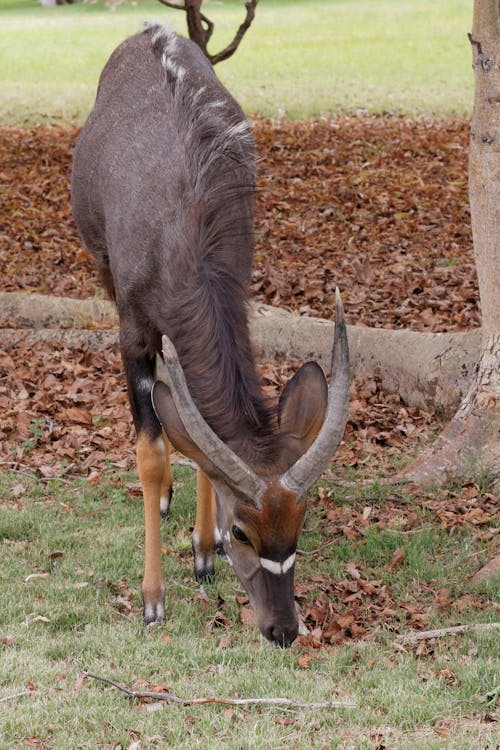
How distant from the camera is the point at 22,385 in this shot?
8.87 meters

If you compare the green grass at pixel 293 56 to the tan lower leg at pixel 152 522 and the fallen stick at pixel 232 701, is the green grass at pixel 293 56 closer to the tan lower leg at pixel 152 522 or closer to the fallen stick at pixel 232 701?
the tan lower leg at pixel 152 522

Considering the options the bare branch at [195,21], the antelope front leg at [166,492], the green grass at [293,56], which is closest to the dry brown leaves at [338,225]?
the bare branch at [195,21]

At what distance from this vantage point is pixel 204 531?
6238 millimetres

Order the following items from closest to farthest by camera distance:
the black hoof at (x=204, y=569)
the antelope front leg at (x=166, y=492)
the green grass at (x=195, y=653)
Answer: the green grass at (x=195, y=653) → the black hoof at (x=204, y=569) → the antelope front leg at (x=166, y=492)

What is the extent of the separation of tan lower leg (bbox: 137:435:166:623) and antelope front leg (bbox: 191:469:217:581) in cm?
26

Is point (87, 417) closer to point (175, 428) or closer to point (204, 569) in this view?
point (204, 569)

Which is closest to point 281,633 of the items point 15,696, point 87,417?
point 15,696

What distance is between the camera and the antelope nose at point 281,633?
190 inches

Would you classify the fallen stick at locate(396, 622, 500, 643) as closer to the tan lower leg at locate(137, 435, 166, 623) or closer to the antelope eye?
the antelope eye

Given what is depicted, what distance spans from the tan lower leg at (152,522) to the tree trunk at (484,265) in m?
1.84

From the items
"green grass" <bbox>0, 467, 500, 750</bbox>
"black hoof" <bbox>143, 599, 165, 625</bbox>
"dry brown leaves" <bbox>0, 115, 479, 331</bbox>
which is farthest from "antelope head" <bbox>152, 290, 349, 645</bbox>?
"dry brown leaves" <bbox>0, 115, 479, 331</bbox>

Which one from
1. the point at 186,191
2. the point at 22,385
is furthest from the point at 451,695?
the point at 22,385

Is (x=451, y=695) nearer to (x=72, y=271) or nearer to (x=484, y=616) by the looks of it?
(x=484, y=616)

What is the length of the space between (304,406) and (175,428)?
1.97ft
